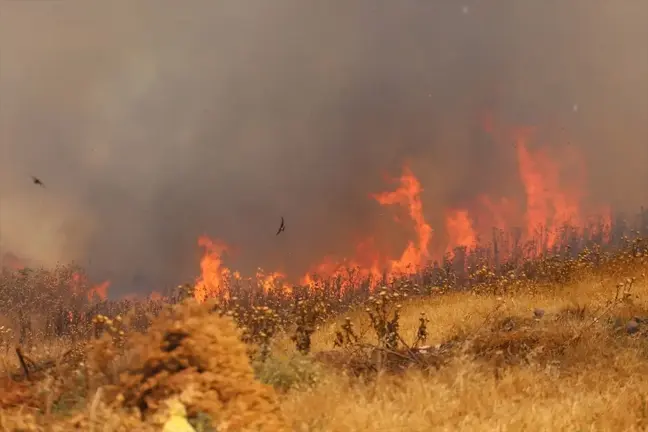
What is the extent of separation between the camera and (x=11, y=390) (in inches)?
165

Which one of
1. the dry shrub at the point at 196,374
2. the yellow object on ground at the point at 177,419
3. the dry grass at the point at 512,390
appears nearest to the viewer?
the yellow object on ground at the point at 177,419

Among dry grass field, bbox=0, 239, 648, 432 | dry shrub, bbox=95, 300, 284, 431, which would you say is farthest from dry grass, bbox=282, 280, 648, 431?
dry shrub, bbox=95, 300, 284, 431

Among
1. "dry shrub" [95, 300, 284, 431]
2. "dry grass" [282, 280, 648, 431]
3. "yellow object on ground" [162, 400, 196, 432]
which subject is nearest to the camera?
"yellow object on ground" [162, 400, 196, 432]

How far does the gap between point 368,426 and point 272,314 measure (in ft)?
12.7

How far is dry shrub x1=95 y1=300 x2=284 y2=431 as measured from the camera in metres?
3.63

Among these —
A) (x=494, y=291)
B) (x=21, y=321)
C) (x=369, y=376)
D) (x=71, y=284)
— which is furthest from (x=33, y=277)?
(x=369, y=376)

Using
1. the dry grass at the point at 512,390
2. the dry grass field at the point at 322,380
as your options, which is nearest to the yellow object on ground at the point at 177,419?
the dry grass field at the point at 322,380

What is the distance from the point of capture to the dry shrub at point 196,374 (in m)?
3.63

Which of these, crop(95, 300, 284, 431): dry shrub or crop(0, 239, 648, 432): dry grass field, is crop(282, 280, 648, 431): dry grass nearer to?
crop(0, 239, 648, 432): dry grass field

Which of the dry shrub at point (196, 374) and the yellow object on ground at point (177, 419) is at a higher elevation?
the dry shrub at point (196, 374)

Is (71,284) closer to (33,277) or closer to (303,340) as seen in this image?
(33,277)

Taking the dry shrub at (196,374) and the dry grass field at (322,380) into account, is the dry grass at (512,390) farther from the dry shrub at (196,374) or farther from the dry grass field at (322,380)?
the dry shrub at (196,374)

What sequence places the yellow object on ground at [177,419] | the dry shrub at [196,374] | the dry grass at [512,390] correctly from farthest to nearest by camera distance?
the dry grass at [512,390] < the dry shrub at [196,374] < the yellow object on ground at [177,419]

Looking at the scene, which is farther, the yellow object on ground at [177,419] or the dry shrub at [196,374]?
the dry shrub at [196,374]
